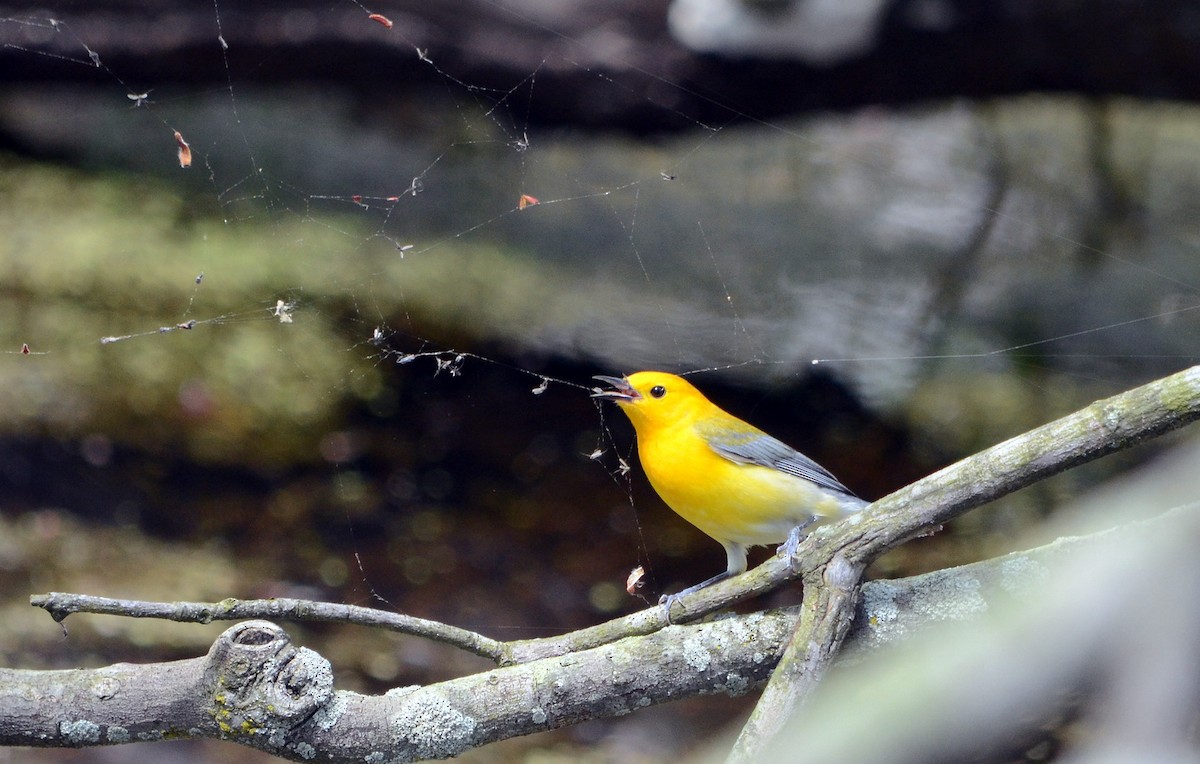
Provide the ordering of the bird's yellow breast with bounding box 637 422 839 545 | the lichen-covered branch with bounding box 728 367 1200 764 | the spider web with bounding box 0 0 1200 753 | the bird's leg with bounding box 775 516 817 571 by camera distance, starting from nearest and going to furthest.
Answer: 1. the lichen-covered branch with bounding box 728 367 1200 764
2. the bird's leg with bounding box 775 516 817 571
3. the bird's yellow breast with bounding box 637 422 839 545
4. the spider web with bounding box 0 0 1200 753

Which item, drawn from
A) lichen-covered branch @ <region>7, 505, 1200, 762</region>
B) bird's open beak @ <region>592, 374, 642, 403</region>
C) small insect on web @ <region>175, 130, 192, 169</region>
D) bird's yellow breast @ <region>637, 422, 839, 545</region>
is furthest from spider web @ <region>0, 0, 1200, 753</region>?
lichen-covered branch @ <region>7, 505, 1200, 762</region>

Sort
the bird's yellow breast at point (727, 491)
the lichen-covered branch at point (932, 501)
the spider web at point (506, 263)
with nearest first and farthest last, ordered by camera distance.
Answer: the lichen-covered branch at point (932, 501) < the bird's yellow breast at point (727, 491) < the spider web at point (506, 263)

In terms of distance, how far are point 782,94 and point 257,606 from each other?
4.68 feet

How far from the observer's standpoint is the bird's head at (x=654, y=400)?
1521 millimetres

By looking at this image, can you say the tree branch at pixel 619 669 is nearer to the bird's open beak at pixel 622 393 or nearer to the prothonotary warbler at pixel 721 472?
the prothonotary warbler at pixel 721 472

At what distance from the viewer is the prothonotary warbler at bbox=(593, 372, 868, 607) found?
4.72 ft

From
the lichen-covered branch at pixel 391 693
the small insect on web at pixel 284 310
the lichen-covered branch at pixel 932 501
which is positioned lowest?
the small insect on web at pixel 284 310

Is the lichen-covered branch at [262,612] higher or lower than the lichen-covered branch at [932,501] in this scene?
lower

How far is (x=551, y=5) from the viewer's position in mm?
1869

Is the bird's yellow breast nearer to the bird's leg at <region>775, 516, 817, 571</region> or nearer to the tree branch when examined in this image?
the bird's leg at <region>775, 516, 817, 571</region>

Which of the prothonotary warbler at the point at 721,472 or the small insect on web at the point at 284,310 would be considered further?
the small insect on web at the point at 284,310

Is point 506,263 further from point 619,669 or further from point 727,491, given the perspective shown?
point 619,669

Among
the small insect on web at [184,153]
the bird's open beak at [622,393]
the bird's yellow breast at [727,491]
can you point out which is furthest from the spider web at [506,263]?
the bird's yellow breast at [727,491]

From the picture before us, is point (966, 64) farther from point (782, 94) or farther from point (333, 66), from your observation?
point (333, 66)
